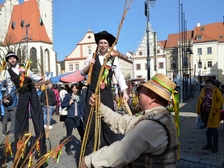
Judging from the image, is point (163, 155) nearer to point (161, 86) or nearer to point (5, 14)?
point (161, 86)

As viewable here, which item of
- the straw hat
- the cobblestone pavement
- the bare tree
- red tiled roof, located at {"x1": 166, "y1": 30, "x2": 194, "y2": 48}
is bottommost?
the cobblestone pavement

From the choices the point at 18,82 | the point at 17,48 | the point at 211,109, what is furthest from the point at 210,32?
the point at 18,82

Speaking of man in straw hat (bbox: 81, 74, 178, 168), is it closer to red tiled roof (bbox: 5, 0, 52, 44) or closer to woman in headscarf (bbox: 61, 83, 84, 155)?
woman in headscarf (bbox: 61, 83, 84, 155)

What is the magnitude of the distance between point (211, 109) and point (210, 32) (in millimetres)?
60699

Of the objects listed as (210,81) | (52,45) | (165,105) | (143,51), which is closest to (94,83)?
(165,105)

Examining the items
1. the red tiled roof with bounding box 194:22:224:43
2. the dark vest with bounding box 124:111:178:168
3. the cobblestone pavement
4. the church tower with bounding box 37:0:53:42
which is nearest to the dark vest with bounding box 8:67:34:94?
the cobblestone pavement

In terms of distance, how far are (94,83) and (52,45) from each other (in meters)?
52.5

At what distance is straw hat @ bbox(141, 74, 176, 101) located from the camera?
1.92 meters

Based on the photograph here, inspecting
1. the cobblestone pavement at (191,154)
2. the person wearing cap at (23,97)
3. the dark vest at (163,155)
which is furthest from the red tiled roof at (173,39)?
the dark vest at (163,155)

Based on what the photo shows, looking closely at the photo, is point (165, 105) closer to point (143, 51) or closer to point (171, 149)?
point (171, 149)

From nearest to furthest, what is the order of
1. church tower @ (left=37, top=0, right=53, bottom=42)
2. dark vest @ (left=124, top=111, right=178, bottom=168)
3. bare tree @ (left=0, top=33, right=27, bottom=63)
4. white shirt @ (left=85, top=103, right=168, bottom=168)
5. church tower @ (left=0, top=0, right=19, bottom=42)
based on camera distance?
white shirt @ (left=85, top=103, right=168, bottom=168)
dark vest @ (left=124, top=111, right=178, bottom=168)
bare tree @ (left=0, top=33, right=27, bottom=63)
church tower @ (left=0, top=0, right=19, bottom=42)
church tower @ (left=37, top=0, right=53, bottom=42)

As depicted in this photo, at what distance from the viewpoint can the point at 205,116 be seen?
19.9ft

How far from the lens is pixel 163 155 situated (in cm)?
175

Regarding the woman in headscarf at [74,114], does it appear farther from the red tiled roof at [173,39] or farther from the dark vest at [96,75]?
the red tiled roof at [173,39]
